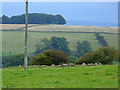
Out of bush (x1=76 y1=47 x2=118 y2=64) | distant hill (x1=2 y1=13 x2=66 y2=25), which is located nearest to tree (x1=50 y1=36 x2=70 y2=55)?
distant hill (x1=2 y1=13 x2=66 y2=25)

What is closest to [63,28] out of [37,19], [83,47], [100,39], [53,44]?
[37,19]

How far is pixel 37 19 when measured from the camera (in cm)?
6888

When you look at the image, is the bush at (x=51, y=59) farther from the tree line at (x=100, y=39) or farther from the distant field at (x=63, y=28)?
the distant field at (x=63, y=28)

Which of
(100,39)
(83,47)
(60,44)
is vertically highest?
(100,39)

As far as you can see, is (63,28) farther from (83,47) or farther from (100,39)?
(83,47)

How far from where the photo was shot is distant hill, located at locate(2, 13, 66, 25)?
64.9 meters

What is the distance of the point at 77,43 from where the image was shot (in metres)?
60.5

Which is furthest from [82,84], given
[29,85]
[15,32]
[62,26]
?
[62,26]

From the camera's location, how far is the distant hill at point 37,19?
213 feet

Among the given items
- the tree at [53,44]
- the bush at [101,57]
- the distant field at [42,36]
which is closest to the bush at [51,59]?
the bush at [101,57]

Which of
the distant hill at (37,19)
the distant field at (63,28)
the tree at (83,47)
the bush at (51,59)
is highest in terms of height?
the distant hill at (37,19)

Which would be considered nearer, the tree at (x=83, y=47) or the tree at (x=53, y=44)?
the tree at (x=83, y=47)

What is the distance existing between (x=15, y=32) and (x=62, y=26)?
1173 cm

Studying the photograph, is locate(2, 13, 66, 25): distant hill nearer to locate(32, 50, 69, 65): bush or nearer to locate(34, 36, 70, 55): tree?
locate(34, 36, 70, 55): tree
